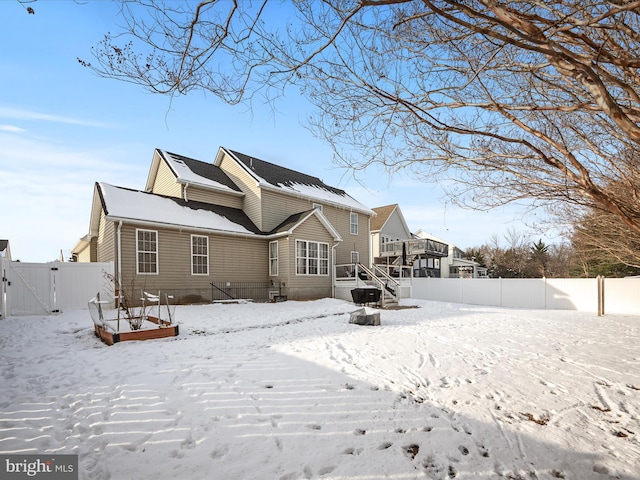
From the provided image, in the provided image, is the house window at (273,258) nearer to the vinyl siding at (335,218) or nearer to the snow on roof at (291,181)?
the vinyl siding at (335,218)

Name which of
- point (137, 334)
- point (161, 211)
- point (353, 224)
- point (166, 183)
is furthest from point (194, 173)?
point (137, 334)

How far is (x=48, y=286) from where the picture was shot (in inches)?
440

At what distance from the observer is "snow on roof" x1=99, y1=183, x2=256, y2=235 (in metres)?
13.1

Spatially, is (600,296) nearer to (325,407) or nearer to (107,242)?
(325,407)

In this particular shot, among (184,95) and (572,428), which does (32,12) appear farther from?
(572,428)

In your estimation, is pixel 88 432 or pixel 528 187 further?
pixel 528 187

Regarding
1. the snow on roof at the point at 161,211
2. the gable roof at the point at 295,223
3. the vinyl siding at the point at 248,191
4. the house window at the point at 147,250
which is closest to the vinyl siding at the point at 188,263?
the house window at the point at 147,250

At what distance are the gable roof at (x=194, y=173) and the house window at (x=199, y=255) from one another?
331 cm

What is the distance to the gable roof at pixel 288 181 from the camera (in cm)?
1903

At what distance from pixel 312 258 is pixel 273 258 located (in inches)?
83.1

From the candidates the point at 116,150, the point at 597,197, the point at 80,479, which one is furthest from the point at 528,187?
the point at 116,150

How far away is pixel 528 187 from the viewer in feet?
20.1

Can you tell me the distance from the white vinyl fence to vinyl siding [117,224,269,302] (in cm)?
1036

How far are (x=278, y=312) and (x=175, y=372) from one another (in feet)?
25.2
